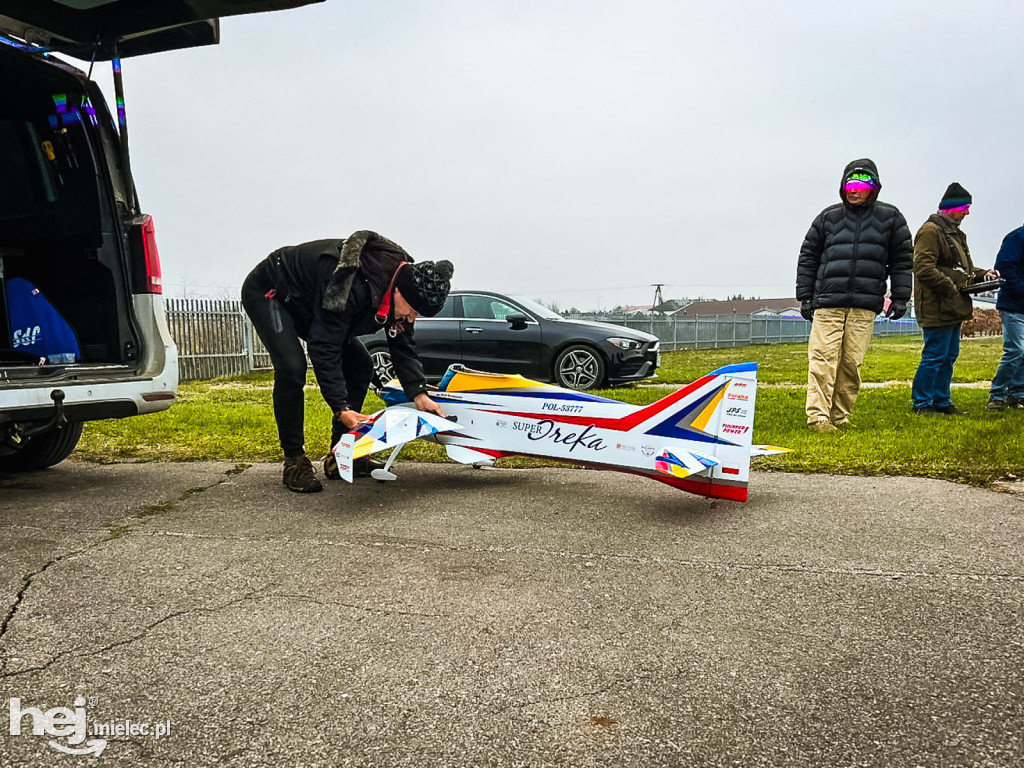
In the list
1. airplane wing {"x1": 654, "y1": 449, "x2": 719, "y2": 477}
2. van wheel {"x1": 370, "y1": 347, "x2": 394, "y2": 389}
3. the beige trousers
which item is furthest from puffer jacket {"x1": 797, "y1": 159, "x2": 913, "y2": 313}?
van wheel {"x1": 370, "y1": 347, "x2": 394, "y2": 389}

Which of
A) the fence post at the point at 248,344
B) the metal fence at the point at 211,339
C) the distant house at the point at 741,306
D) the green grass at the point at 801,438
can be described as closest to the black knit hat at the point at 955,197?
the green grass at the point at 801,438

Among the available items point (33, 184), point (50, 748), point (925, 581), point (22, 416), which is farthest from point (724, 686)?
point (33, 184)

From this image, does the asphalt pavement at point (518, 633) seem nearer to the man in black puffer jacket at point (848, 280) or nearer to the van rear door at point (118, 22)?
the man in black puffer jacket at point (848, 280)

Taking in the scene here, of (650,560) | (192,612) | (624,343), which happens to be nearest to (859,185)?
(650,560)

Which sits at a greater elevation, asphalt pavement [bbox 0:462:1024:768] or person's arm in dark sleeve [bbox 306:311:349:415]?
person's arm in dark sleeve [bbox 306:311:349:415]

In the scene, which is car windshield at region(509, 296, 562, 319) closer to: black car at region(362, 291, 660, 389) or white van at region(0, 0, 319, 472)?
Answer: black car at region(362, 291, 660, 389)

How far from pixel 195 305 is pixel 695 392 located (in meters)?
14.5

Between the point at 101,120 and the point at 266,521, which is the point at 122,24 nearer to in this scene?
the point at 101,120

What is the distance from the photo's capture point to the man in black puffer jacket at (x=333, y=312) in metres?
3.91

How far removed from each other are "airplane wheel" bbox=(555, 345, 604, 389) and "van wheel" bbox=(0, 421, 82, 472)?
6630 millimetres

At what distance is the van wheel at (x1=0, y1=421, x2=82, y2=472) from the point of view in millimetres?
4750

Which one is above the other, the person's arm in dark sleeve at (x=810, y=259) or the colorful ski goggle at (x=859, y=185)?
the colorful ski goggle at (x=859, y=185)

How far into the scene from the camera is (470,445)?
4.25 metres

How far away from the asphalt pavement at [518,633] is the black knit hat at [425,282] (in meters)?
1.16
